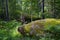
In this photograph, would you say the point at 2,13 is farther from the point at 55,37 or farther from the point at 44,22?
the point at 55,37

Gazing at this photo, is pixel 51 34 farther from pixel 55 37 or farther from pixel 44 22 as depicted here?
pixel 44 22

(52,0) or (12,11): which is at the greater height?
(52,0)

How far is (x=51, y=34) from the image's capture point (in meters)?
7.14

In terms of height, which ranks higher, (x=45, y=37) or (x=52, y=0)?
(x=52, y=0)

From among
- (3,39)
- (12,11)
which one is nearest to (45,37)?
(3,39)

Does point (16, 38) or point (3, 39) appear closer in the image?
point (3, 39)

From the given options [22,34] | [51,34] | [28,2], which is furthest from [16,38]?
[28,2]

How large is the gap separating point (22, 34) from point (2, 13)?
12.8 m

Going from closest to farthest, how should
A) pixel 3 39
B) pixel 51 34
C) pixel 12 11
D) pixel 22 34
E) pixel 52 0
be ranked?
1. pixel 51 34
2. pixel 3 39
3. pixel 22 34
4. pixel 52 0
5. pixel 12 11

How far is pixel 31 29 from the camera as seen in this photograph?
8.70 metres

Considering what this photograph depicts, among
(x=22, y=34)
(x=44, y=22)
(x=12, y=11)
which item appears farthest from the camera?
(x=12, y=11)

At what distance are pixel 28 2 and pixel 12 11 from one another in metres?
4.68

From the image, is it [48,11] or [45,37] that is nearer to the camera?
[45,37]

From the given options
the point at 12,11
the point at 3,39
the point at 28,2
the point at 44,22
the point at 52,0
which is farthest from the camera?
the point at 12,11
